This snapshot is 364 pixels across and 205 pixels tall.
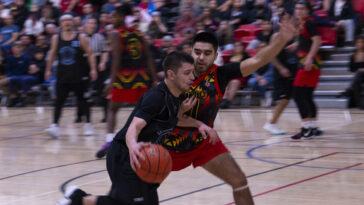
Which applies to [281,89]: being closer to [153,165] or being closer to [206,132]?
[206,132]

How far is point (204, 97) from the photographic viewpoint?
4402 mm

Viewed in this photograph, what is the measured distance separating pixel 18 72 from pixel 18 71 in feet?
0.10

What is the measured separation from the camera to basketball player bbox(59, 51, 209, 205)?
371cm

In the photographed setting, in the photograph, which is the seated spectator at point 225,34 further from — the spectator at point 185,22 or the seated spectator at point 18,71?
the seated spectator at point 18,71

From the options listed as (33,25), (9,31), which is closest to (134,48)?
(33,25)

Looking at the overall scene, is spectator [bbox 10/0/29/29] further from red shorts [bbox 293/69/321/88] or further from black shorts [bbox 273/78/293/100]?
red shorts [bbox 293/69/321/88]

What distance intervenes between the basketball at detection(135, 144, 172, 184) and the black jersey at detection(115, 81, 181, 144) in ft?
0.75

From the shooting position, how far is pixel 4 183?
6375 mm

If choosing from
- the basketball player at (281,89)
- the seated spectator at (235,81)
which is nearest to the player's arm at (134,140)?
the basketball player at (281,89)

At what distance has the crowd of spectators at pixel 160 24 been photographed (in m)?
13.1

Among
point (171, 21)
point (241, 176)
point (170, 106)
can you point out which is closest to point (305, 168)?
point (241, 176)

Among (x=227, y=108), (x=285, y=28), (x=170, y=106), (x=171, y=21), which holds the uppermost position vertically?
(x=285, y=28)

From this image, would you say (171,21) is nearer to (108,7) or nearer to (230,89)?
(108,7)

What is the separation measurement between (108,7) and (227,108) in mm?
5222
